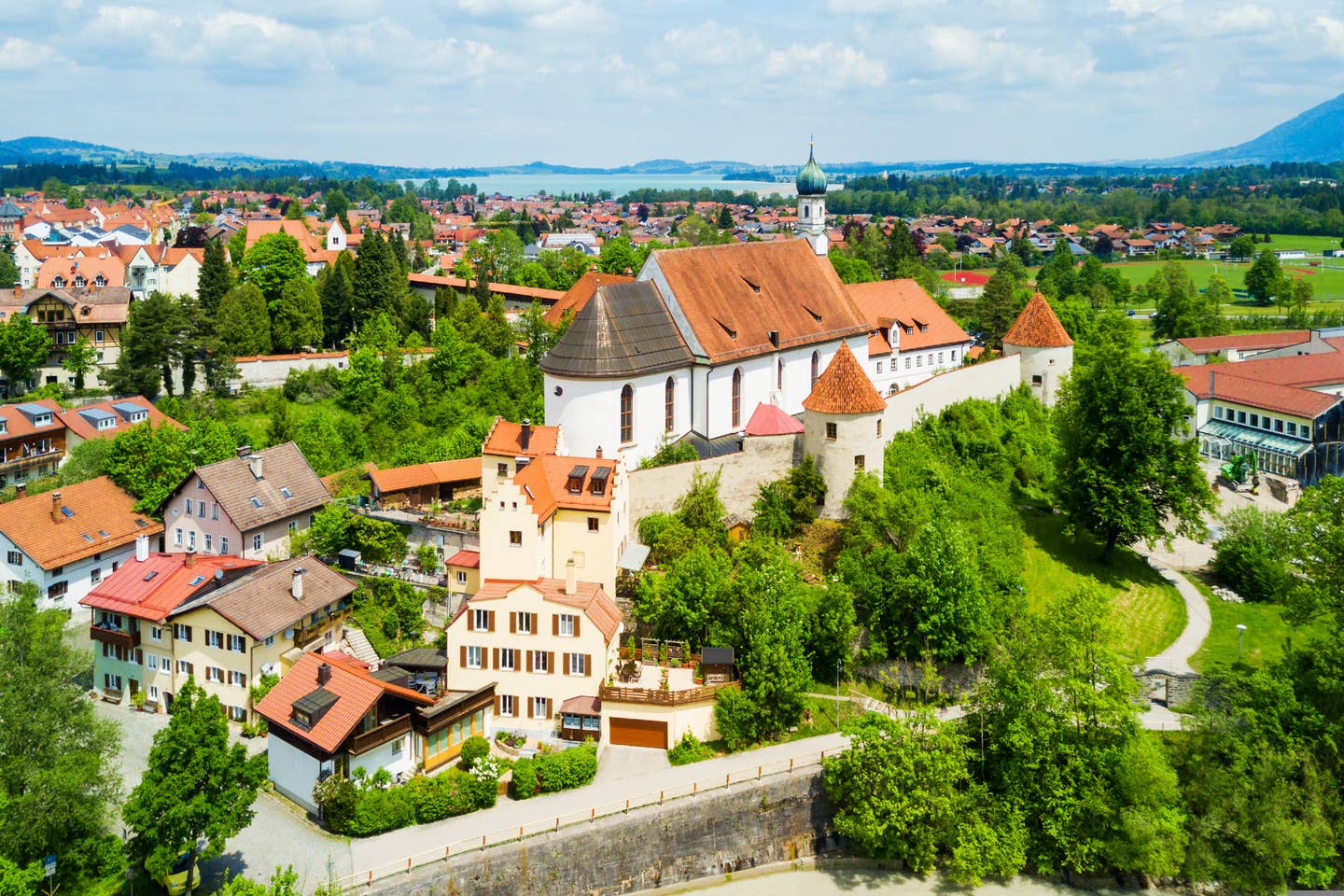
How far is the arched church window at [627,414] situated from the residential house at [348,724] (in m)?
14.0

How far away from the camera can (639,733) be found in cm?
3966

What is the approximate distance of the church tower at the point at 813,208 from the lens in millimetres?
66875

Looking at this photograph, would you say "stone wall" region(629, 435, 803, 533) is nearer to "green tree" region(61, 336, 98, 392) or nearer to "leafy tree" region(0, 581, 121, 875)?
"leafy tree" region(0, 581, 121, 875)

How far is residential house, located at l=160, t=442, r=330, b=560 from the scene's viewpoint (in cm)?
4838

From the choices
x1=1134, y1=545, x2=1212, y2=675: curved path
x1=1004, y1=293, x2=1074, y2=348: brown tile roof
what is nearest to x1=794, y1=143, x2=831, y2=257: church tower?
x1=1004, y1=293, x2=1074, y2=348: brown tile roof

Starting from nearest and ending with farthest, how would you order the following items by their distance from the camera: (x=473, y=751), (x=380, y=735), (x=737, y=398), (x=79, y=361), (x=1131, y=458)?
1. (x=380, y=735)
2. (x=473, y=751)
3. (x=1131, y=458)
4. (x=737, y=398)
5. (x=79, y=361)

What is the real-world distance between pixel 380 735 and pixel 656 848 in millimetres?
9098

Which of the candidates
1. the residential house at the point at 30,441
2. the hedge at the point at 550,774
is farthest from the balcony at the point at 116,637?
the residential house at the point at 30,441

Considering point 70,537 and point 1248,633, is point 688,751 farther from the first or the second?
point 70,537

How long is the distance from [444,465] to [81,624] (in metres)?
15.9

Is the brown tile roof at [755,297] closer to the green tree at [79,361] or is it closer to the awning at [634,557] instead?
the awning at [634,557]

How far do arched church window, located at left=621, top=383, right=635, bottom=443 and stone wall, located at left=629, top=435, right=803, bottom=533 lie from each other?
7.39 feet

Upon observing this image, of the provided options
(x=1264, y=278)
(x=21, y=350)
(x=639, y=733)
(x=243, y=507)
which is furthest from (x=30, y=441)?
(x=1264, y=278)

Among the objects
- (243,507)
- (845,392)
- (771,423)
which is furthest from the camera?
(771,423)
